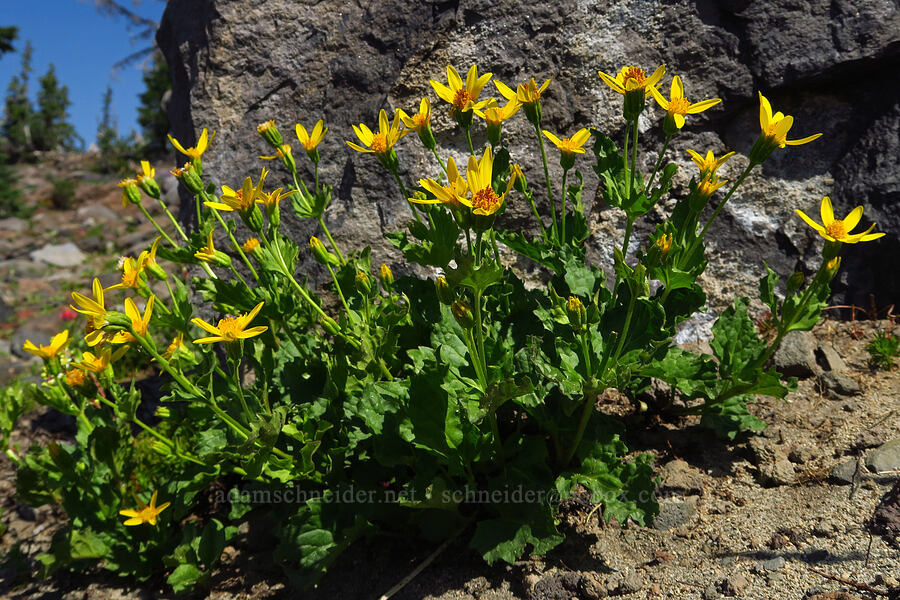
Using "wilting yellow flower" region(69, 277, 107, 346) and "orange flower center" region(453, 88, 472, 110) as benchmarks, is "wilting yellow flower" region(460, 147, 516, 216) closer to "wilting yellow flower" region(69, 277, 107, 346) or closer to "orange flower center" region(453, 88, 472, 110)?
"orange flower center" region(453, 88, 472, 110)

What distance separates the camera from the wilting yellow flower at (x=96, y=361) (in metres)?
2.17

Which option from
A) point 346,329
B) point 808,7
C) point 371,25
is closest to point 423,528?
point 346,329

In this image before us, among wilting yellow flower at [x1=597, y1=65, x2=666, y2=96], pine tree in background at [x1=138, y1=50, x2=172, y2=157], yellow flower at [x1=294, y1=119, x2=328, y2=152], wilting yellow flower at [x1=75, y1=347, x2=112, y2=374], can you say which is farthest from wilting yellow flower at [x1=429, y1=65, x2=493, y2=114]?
pine tree in background at [x1=138, y1=50, x2=172, y2=157]

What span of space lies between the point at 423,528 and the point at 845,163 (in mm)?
2670

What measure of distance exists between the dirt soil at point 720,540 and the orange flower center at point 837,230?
812mm

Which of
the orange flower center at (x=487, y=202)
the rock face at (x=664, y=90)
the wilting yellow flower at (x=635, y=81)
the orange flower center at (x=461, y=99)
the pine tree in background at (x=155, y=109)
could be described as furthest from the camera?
the pine tree in background at (x=155, y=109)

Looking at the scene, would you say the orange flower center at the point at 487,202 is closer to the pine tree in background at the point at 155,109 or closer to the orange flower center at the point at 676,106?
the orange flower center at the point at 676,106

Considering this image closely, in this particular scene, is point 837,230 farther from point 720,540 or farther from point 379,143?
point 379,143

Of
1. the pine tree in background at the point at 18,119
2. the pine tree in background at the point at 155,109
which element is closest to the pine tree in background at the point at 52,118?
the pine tree in background at the point at 18,119

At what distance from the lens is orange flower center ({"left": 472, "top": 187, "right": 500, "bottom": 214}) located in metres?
1.71

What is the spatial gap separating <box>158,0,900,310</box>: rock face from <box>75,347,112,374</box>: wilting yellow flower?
4.04 ft

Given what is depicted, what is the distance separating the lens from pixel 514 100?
87.2 inches

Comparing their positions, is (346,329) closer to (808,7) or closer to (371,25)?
(371,25)

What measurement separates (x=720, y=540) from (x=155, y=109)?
19.1 m
